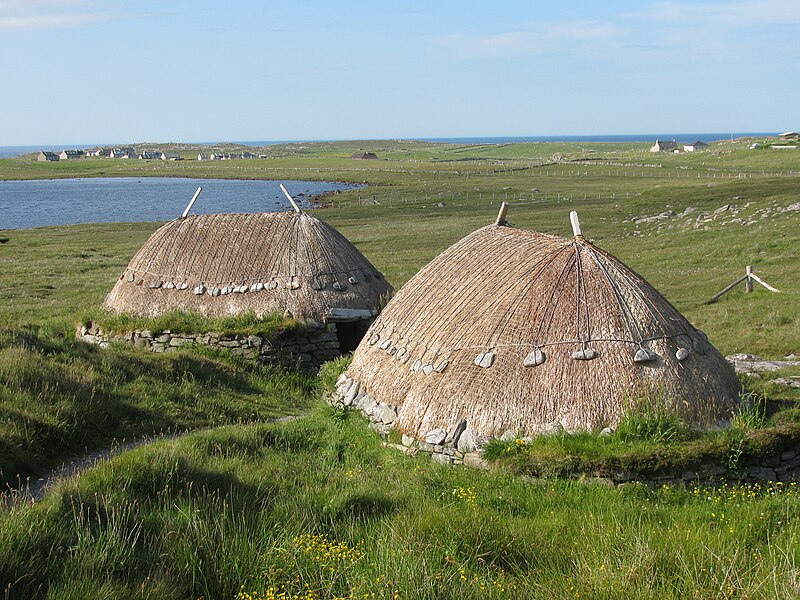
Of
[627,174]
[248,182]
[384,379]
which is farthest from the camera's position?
[248,182]

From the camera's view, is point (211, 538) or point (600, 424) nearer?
point (211, 538)

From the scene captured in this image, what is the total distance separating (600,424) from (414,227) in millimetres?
45467

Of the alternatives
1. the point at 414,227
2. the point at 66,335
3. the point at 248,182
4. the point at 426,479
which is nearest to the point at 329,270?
the point at 66,335

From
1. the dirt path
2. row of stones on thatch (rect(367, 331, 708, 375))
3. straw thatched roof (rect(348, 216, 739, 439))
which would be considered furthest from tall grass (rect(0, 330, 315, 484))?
row of stones on thatch (rect(367, 331, 708, 375))

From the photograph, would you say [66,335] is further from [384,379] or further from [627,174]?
[627,174]

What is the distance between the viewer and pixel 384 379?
39.8 feet

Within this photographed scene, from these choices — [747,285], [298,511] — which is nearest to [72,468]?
[298,511]

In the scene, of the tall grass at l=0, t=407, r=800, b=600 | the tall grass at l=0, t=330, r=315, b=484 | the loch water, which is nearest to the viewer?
the tall grass at l=0, t=407, r=800, b=600

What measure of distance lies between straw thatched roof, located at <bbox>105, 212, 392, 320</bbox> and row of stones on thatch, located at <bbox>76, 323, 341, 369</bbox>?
0.53 meters

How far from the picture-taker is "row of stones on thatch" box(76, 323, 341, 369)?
17375mm

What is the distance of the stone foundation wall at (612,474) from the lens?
926 cm

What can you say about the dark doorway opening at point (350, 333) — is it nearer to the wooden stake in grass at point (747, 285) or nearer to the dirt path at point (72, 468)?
the dirt path at point (72, 468)

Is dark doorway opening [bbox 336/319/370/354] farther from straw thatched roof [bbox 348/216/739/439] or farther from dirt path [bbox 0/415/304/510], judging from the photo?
straw thatched roof [bbox 348/216/739/439]

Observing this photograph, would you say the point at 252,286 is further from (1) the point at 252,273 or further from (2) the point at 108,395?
(2) the point at 108,395
